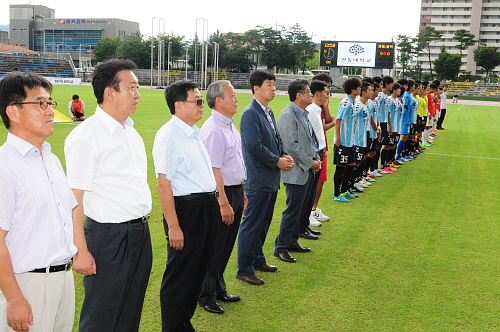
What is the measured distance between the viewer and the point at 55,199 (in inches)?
94.4

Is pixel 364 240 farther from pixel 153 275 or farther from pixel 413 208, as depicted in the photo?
pixel 153 275

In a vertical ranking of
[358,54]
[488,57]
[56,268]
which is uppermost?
[488,57]

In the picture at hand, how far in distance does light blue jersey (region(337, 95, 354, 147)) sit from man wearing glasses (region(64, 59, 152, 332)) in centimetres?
572

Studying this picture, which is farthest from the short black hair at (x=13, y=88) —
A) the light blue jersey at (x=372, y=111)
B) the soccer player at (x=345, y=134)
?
the light blue jersey at (x=372, y=111)

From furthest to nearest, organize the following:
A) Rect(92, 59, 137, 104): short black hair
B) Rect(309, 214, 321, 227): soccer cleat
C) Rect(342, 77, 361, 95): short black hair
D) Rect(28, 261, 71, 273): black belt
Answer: Rect(342, 77, 361, 95): short black hair
Rect(309, 214, 321, 227): soccer cleat
Rect(92, 59, 137, 104): short black hair
Rect(28, 261, 71, 273): black belt

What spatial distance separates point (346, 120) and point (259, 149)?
3870 millimetres

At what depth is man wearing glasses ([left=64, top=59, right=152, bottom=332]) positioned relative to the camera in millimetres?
2729

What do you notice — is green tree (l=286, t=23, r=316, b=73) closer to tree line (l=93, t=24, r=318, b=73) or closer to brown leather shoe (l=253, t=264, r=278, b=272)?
tree line (l=93, t=24, r=318, b=73)

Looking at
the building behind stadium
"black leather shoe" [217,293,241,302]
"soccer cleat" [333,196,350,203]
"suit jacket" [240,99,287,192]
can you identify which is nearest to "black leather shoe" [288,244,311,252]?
"suit jacket" [240,99,287,192]

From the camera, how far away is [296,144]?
5.66 metres

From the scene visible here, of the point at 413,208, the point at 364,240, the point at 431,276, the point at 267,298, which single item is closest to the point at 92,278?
the point at 267,298

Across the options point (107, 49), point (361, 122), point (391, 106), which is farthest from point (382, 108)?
point (107, 49)

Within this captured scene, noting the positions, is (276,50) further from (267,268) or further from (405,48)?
(267,268)

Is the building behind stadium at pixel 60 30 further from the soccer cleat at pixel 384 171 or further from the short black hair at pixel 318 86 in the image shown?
the short black hair at pixel 318 86
